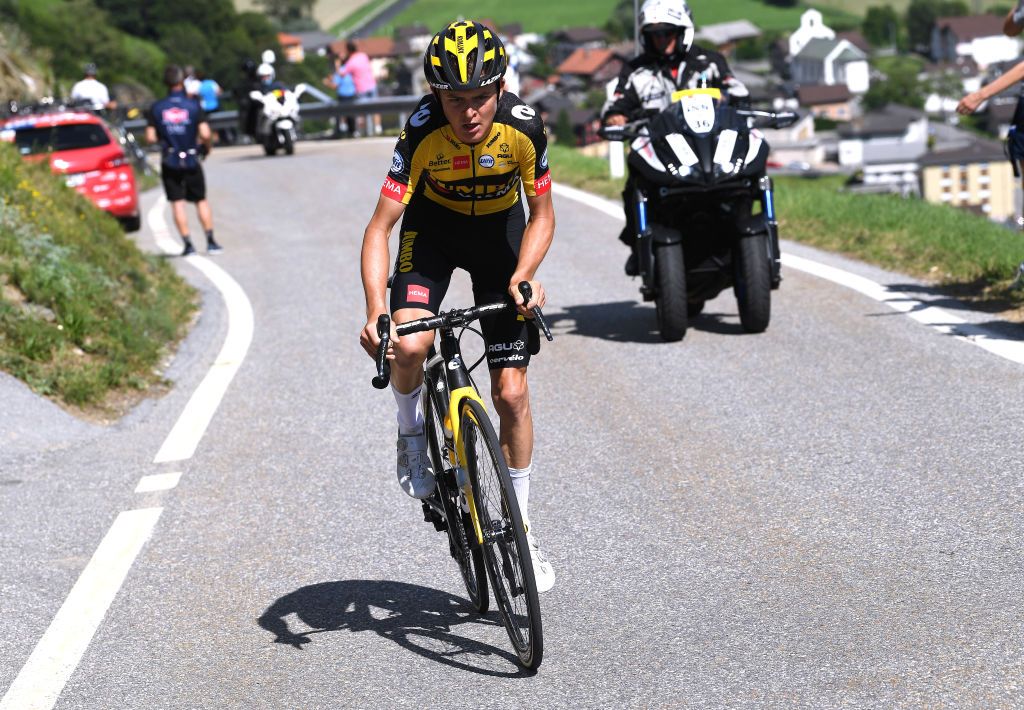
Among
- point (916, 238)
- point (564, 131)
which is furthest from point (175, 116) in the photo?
point (564, 131)

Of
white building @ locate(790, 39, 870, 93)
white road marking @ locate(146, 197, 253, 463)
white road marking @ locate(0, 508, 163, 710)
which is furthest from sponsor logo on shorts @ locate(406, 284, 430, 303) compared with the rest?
white building @ locate(790, 39, 870, 93)

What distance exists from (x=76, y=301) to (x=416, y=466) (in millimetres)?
5984

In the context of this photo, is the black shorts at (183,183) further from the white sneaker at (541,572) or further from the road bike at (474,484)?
the white sneaker at (541,572)

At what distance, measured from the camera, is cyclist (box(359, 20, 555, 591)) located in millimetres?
4898

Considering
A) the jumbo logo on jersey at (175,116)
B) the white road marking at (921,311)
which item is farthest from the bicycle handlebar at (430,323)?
the jumbo logo on jersey at (175,116)

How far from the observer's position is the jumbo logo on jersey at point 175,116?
16547mm

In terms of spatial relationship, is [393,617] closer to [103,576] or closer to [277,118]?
[103,576]

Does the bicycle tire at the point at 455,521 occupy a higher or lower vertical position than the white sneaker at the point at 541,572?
higher

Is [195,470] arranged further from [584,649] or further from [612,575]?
[584,649]

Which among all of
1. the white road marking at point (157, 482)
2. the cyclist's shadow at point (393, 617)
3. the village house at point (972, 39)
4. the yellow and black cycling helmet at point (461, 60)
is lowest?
the village house at point (972, 39)

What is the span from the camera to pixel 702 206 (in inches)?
391

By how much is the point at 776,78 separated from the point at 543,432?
169 m

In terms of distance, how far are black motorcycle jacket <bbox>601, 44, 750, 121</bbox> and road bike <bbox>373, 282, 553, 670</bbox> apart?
5.88 meters

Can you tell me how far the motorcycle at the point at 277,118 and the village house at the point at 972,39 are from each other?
162 meters
